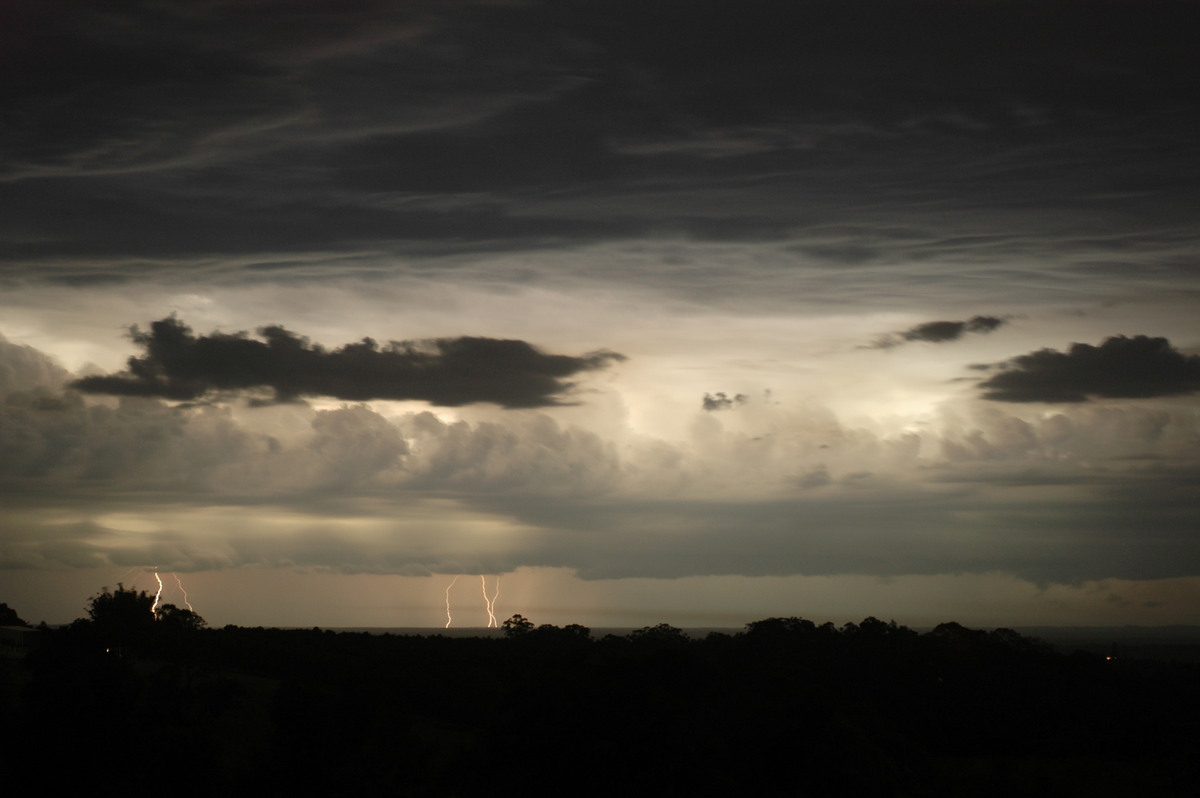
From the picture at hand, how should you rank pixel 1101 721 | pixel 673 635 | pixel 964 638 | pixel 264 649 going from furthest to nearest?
pixel 673 635 < pixel 964 638 < pixel 264 649 < pixel 1101 721

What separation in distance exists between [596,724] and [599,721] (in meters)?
0.19

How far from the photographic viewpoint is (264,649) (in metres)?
101

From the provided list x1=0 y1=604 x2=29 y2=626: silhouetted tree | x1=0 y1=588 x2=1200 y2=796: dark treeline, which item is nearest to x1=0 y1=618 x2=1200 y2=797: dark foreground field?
x1=0 y1=588 x2=1200 y2=796: dark treeline

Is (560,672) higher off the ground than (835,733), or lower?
higher

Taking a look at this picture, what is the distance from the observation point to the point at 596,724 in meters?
47.1

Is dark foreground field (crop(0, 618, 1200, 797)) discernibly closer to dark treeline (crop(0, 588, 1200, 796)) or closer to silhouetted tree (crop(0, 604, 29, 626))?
dark treeline (crop(0, 588, 1200, 796))

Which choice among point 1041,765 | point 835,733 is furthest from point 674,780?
point 1041,765

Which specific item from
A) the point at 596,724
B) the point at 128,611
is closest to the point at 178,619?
the point at 128,611

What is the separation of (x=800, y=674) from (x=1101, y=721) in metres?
21.9

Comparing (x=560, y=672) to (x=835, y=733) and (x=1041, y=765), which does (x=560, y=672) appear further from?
(x=1041, y=765)

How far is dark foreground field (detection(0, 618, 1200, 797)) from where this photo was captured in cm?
4650

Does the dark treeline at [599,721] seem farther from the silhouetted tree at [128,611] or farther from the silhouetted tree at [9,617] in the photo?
the silhouetted tree at [9,617]

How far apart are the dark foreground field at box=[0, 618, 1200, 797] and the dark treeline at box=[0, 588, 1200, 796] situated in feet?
0.43

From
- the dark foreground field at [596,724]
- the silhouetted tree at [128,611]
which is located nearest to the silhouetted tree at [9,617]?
the silhouetted tree at [128,611]
